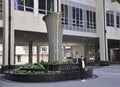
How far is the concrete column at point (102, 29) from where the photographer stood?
1690 inches

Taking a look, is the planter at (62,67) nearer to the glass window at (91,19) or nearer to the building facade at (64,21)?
the building facade at (64,21)

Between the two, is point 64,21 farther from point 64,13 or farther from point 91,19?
point 91,19

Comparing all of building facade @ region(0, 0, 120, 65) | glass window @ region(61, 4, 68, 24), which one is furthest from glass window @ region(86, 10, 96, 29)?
glass window @ region(61, 4, 68, 24)

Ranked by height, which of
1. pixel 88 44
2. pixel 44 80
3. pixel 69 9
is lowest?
pixel 44 80

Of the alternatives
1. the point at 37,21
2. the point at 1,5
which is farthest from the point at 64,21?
the point at 1,5

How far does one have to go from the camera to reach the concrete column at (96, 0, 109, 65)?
4294cm

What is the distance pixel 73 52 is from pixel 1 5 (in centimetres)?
3434

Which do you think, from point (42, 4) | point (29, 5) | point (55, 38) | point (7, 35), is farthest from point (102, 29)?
point (55, 38)

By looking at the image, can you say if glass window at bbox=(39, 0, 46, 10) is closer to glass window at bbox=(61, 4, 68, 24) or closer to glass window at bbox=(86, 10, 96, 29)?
glass window at bbox=(61, 4, 68, 24)

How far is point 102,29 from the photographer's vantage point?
43156 mm

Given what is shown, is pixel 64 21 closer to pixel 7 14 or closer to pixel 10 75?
pixel 7 14

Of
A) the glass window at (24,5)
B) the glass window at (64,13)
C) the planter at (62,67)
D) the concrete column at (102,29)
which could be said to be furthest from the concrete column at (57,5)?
the planter at (62,67)

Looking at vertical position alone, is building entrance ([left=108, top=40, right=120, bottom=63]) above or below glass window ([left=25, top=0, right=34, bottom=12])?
below

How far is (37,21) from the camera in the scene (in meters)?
34.1
